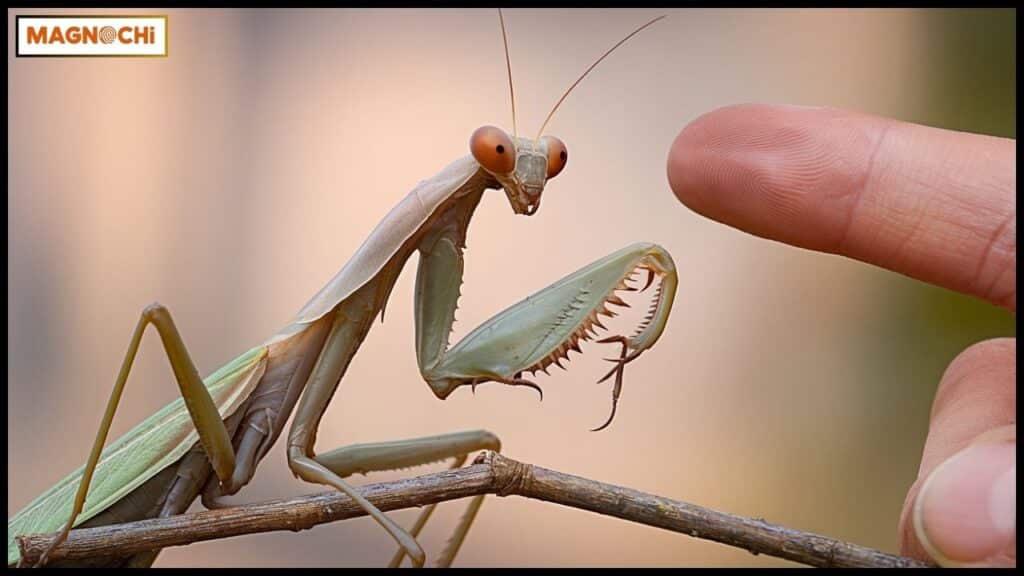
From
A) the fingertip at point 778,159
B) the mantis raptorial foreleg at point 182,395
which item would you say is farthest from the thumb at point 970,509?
the mantis raptorial foreleg at point 182,395

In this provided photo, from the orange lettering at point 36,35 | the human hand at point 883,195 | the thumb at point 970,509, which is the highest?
the orange lettering at point 36,35

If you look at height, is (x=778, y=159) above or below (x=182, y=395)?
above

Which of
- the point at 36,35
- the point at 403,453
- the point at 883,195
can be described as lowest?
the point at 403,453

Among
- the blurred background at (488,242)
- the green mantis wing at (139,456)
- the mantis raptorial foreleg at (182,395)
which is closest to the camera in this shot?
the mantis raptorial foreleg at (182,395)

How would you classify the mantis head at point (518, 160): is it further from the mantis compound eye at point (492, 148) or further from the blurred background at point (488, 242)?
the blurred background at point (488, 242)

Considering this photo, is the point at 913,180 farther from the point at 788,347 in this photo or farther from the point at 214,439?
the point at 788,347

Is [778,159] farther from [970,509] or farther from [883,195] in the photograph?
[970,509]

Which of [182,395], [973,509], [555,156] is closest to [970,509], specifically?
[973,509]

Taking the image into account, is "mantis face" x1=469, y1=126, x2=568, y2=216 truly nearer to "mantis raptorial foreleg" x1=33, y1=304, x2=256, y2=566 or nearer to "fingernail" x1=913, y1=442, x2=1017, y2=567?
"mantis raptorial foreleg" x1=33, y1=304, x2=256, y2=566
